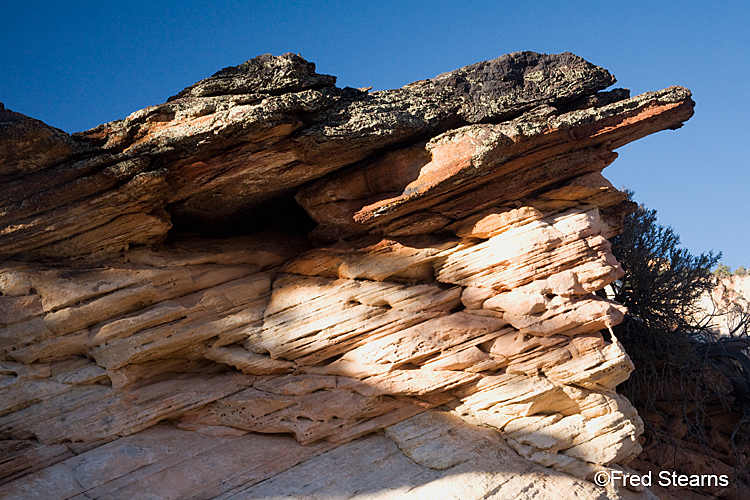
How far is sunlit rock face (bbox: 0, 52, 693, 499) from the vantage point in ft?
20.9

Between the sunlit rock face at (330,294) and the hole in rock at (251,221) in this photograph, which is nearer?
the sunlit rock face at (330,294)

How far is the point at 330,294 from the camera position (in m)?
7.25

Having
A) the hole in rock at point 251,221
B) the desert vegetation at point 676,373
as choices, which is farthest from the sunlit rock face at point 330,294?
the desert vegetation at point 676,373

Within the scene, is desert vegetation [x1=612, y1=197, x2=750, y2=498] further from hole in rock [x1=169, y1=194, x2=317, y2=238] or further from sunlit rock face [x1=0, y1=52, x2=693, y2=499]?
hole in rock [x1=169, y1=194, x2=317, y2=238]

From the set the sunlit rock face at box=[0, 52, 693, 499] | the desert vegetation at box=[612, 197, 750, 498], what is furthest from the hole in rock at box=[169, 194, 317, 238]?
the desert vegetation at box=[612, 197, 750, 498]

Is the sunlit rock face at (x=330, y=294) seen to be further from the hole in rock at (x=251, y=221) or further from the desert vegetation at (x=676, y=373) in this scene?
the desert vegetation at (x=676, y=373)

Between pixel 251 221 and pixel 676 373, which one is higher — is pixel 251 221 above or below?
above

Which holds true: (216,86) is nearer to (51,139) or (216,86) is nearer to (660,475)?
(51,139)

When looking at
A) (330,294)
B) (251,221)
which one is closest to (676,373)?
(330,294)

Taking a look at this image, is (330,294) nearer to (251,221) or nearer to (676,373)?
(251,221)

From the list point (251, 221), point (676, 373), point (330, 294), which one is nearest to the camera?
point (330, 294)

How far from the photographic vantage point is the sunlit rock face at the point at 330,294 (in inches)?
251

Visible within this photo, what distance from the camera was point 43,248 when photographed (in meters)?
6.84

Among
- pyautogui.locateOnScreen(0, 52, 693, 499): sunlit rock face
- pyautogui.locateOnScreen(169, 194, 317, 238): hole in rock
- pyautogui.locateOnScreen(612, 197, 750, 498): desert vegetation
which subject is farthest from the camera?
pyautogui.locateOnScreen(612, 197, 750, 498): desert vegetation
